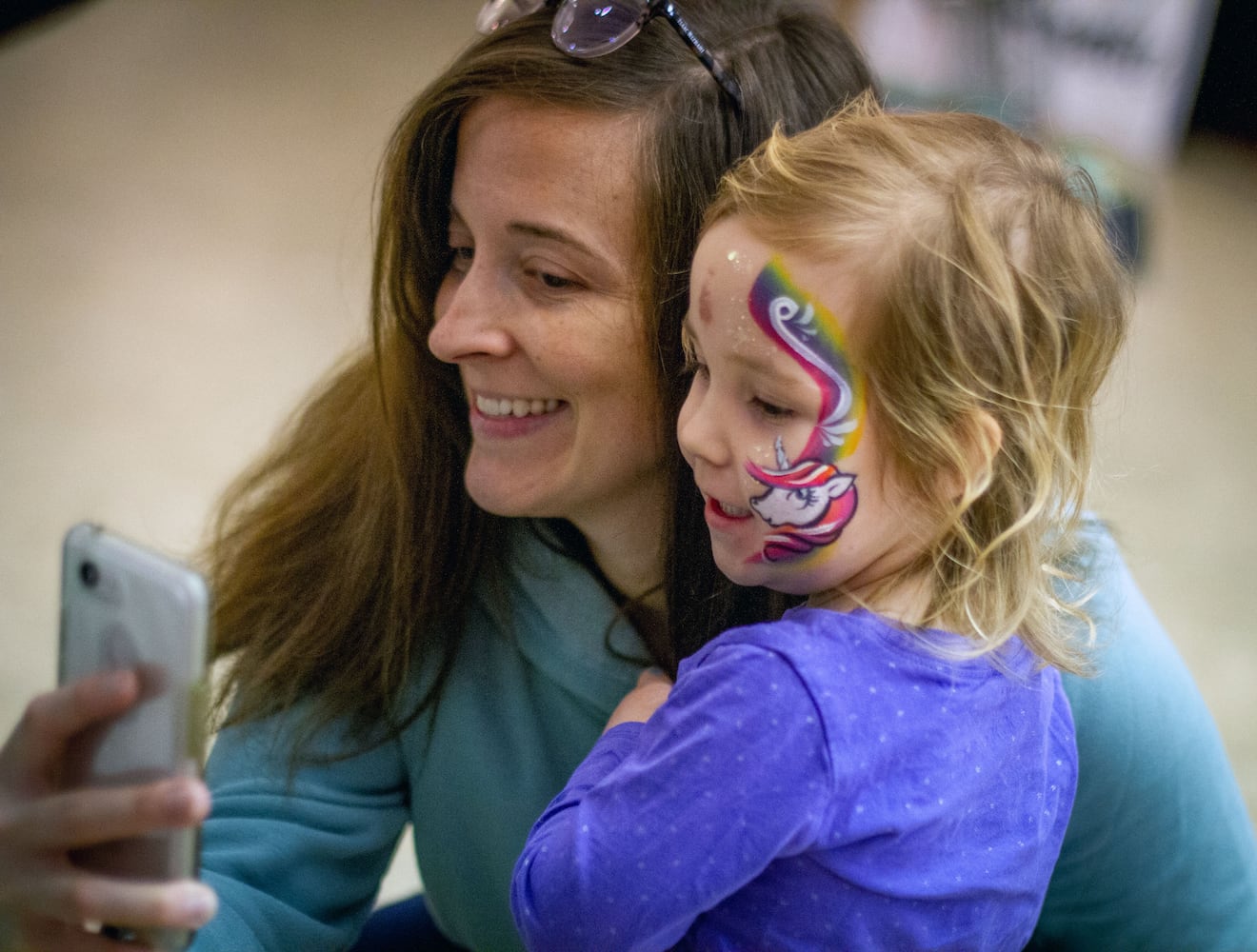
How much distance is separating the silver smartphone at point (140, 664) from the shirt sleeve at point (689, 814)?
0.22m

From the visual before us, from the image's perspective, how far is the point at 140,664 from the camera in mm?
727

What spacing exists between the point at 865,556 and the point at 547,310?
0.35 metres

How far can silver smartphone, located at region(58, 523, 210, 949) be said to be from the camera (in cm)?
70

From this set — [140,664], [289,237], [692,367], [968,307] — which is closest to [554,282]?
[692,367]

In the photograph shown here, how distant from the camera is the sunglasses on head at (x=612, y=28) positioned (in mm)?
1063

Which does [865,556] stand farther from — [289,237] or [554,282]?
[289,237]

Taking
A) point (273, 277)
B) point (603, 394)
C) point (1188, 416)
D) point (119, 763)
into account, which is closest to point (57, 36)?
point (273, 277)

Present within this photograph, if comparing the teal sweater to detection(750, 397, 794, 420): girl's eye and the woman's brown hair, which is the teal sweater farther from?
detection(750, 397, 794, 420): girl's eye

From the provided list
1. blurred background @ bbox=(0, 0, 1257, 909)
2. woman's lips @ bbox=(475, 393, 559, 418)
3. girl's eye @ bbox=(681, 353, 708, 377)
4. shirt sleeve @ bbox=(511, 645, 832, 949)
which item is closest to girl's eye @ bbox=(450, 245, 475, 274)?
woman's lips @ bbox=(475, 393, 559, 418)

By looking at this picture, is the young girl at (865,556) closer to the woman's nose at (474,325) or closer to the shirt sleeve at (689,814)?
the shirt sleeve at (689,814)

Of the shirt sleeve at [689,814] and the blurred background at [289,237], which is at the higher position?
the shirt sleeve at [689,814]

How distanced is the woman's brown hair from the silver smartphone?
17.6 inches

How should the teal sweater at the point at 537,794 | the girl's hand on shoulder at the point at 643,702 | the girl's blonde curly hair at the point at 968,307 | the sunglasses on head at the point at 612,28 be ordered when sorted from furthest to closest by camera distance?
1. the teal sweater at the point at 537,794
2. the sunglasses on head at the point at 612,28
3. the girl's hand on shoulder at the point at 643,702
4. the girl's blonde curly hair at the point at 968,307

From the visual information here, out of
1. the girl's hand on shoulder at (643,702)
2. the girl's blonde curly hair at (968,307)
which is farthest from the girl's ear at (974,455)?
the girl's hand on shoulder at (643,702)
